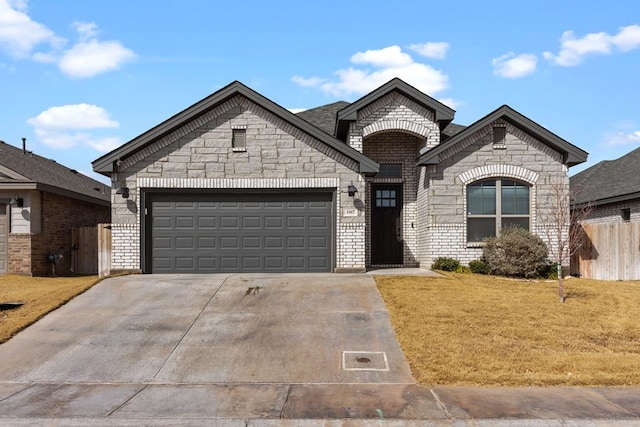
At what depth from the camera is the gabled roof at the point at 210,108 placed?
14.8 metres

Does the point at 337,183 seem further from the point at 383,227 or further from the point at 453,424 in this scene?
the point at 453,424

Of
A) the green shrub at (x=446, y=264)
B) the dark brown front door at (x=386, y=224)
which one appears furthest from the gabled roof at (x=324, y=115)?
the green shrub at (x=446, y=264)

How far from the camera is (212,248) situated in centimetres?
1503

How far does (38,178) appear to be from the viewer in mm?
18516

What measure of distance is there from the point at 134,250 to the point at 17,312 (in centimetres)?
419

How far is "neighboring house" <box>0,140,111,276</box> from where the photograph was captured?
1741 cm

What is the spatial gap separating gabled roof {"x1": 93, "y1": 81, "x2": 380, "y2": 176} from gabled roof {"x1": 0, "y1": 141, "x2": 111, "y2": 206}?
426 cm

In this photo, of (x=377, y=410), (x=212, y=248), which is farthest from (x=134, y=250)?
(x=377, y=410)

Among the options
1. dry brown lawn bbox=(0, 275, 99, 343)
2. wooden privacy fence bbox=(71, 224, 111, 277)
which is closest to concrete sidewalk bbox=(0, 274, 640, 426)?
dry brown lawn bbox=(0, 275, 99, 343)

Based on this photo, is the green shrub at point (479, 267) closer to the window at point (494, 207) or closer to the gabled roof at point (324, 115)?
the window at point (494, 207)

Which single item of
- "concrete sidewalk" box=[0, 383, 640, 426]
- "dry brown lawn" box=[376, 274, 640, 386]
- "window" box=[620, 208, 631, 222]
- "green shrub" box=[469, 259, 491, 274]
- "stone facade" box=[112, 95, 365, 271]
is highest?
"stone facade" box=[112, 95, 365, 271]

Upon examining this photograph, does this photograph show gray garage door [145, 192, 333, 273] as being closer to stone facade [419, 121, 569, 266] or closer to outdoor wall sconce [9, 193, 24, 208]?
stone facade [419, 121, 569, 266]

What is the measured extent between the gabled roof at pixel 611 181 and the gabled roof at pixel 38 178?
711 inches

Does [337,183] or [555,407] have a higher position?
[337,183]
